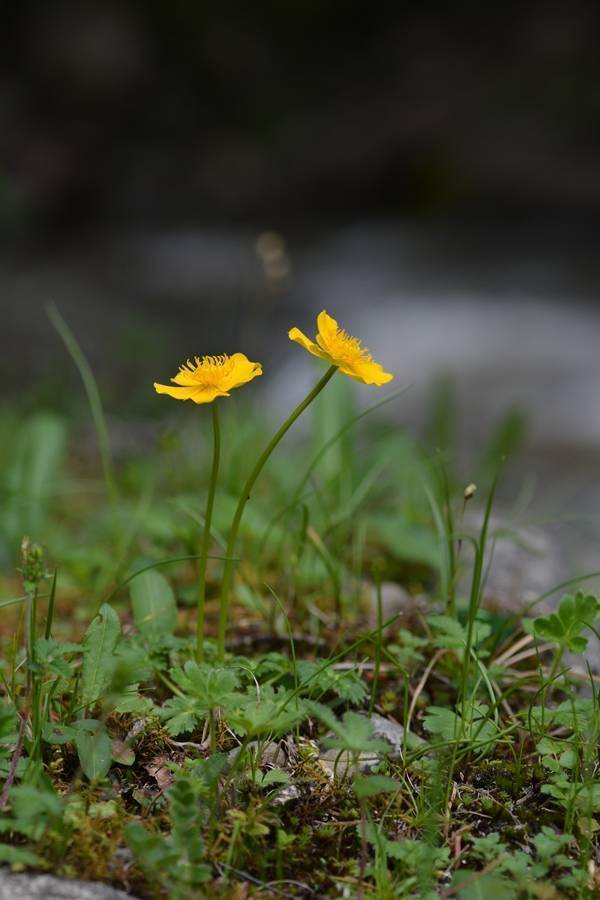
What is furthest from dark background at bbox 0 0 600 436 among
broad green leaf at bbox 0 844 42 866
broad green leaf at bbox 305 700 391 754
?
broad green leaf at bbox 0 844 42 866

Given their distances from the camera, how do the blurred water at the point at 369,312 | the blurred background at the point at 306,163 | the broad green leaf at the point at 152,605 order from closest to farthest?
the broad green leaf at the point at 152,605, the blurred water at the point at 369,312, the blurred background at the point at 306,163

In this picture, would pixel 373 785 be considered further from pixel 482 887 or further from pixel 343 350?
pixel 343 350

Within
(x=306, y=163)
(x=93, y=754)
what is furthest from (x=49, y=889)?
(x=306, y=163)

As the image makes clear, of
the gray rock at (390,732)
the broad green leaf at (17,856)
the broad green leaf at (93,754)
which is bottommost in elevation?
the broad green leaf at (17,856)

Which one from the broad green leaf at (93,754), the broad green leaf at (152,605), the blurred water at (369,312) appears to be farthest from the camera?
the blurred water at (369,312)

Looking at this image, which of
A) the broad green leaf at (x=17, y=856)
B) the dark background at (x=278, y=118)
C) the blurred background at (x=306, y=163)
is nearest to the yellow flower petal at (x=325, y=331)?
the broad green leaf at (x=17, y=856)

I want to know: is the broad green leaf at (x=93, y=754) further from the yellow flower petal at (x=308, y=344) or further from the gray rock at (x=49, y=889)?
the yellow flower petal at (x=308, y=344)

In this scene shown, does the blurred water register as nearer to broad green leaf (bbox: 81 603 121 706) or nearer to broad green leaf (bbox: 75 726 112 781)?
broad green leaf (bbox: 81 603 121 706)
